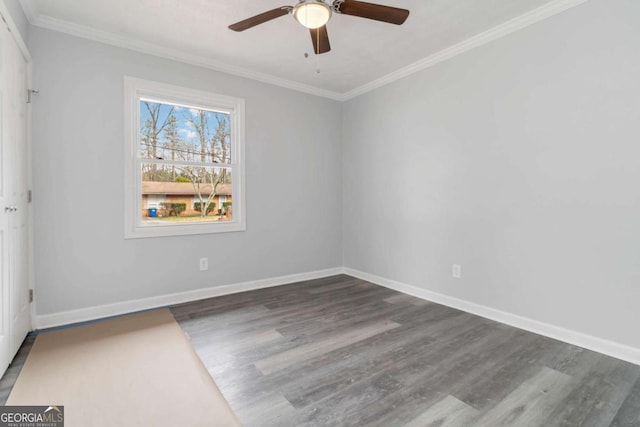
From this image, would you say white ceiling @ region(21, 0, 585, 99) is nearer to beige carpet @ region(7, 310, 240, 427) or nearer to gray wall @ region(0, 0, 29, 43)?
gray wall @ region(0, 0, 29, 43)

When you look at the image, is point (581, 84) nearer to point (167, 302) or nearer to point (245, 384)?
point (245, 384)

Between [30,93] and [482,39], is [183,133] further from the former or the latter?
[482,39]

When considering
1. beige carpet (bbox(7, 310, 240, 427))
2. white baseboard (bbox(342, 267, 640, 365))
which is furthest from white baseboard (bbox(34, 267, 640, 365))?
beige carpet (bbox(7, 310, 240, 427))

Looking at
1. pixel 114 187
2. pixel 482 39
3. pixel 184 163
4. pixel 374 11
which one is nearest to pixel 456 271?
pixel 482 39

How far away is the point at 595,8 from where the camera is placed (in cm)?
217

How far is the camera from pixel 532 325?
253 centimetres

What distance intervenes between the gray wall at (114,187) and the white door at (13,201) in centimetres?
19

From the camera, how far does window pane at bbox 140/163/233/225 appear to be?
3.12m

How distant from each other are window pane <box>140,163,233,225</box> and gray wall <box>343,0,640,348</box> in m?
2.02

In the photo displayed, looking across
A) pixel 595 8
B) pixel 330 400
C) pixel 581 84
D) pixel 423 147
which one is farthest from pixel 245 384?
pixel 595 8

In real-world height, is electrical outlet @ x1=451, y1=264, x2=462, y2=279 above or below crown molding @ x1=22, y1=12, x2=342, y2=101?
below

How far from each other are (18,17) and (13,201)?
133 cm

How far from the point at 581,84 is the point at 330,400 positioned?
275 cm

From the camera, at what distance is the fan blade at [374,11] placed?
1.84 meters
